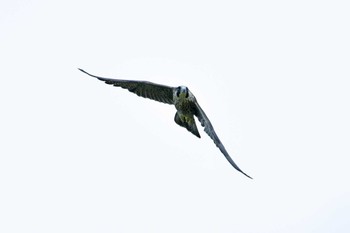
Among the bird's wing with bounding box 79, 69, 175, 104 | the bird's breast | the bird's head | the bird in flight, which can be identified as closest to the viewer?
the bird's head

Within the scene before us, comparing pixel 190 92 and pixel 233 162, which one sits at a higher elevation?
pixel 190 92

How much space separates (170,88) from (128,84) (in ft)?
5.08

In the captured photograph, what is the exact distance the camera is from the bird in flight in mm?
33531

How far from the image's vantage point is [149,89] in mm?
34781

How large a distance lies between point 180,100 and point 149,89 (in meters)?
1.68

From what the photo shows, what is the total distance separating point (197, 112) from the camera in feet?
112

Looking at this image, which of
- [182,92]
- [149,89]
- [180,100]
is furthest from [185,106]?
[149,89]

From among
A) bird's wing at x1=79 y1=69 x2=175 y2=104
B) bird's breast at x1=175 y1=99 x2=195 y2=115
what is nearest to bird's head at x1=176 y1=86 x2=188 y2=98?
bird's breast at x1=175 y1=99 x2=195 y2=115

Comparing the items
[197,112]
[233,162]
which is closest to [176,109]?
[197,112]

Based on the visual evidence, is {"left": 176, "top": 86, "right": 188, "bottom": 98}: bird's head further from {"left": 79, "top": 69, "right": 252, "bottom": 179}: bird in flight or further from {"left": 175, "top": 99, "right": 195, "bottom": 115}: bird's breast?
{"left": 175, "top": 99, "right": 195, "bottom": 115}: bird's breast

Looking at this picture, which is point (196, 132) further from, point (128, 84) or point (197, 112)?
point (128, 84)

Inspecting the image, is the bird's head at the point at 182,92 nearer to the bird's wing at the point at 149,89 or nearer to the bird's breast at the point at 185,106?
the bird's breast at the point at 185,106

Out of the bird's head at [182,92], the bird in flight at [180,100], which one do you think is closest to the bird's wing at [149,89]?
the bird in flight at [180,100]

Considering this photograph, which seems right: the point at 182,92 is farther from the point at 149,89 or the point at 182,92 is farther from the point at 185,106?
the point at 149,89
